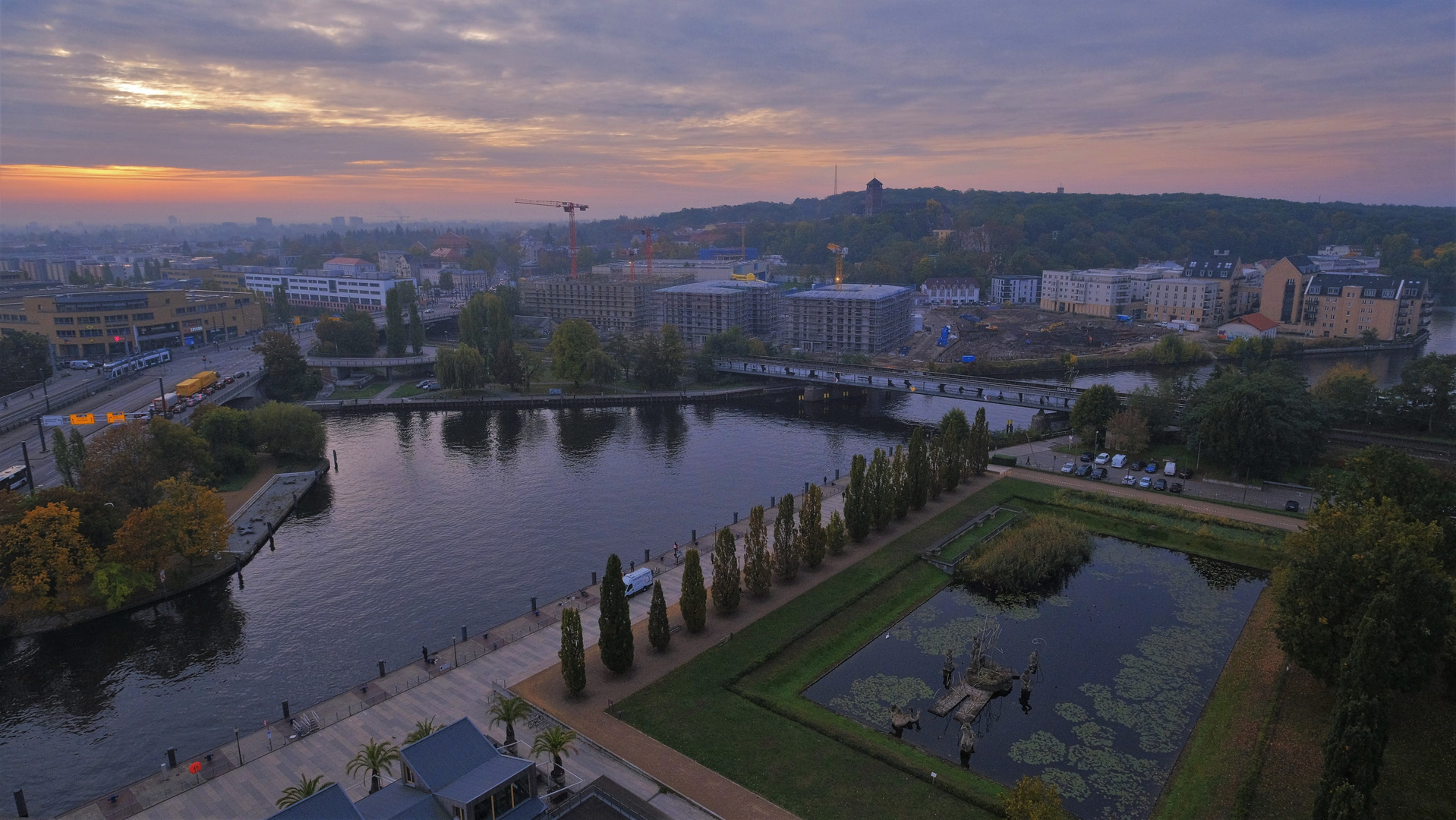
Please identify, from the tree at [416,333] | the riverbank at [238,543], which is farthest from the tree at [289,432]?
the tree at [416,333]

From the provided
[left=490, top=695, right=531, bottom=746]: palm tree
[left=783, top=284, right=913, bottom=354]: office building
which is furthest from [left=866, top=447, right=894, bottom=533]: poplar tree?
[left=783, top=284, right=913, bottom=354]: office building

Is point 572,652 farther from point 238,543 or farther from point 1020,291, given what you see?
point 1020,291

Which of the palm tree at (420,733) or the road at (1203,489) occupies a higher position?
the palm tree at (420,733)

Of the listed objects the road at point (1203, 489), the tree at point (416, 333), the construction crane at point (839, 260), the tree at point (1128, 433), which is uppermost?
the construction crane at point (839, 260)

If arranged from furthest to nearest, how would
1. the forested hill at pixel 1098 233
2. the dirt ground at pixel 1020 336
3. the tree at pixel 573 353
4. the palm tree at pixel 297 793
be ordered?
the forested hill at pixel 1098 233
the dirt ground at pixel 1020 336
the tree at pixel 573 353
the palm tree at pixel 297 793

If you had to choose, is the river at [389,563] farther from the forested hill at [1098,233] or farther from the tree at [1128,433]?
the forested hill at [1098,233]

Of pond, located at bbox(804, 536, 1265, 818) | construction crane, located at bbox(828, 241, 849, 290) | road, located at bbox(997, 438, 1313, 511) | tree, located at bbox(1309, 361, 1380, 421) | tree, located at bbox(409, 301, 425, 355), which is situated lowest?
pond, located at bbox(804, 536, 1265, 818)

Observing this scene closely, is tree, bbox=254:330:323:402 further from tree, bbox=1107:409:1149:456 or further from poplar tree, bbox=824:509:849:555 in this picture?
tree, bbox=1107:409:1149:456
